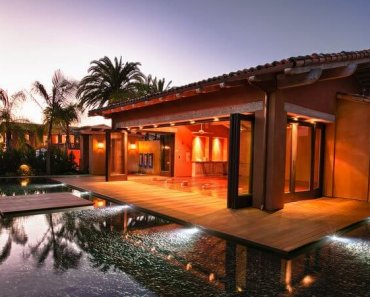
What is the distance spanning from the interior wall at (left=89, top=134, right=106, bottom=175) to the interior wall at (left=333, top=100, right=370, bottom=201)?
42.9 feet

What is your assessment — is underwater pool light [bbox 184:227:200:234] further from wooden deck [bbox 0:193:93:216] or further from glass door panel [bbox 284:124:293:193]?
wooden deck [bbox 0:193:93:216]

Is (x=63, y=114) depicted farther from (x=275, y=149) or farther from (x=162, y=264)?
(x=162, y=264)

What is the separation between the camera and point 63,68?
675 inches

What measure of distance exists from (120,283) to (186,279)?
2.72ft

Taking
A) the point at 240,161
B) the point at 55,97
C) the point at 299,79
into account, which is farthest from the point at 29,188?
the point at 299,79

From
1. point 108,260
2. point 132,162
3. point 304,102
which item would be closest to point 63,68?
point 132,162

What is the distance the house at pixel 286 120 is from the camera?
703 cm

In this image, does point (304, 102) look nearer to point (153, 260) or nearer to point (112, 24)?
point (153, 260)

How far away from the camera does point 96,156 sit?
17.4 meters

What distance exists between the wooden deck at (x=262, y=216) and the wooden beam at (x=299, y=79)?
322cm

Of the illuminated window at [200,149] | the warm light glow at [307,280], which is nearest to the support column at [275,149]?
the warm light glow at [307,280]

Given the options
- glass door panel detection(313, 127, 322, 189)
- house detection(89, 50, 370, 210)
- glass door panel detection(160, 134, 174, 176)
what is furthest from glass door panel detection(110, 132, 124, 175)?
glass door panel detection(313, 127, 322, 189)

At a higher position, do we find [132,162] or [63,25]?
[63,25]

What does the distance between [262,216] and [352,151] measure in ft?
15.9
